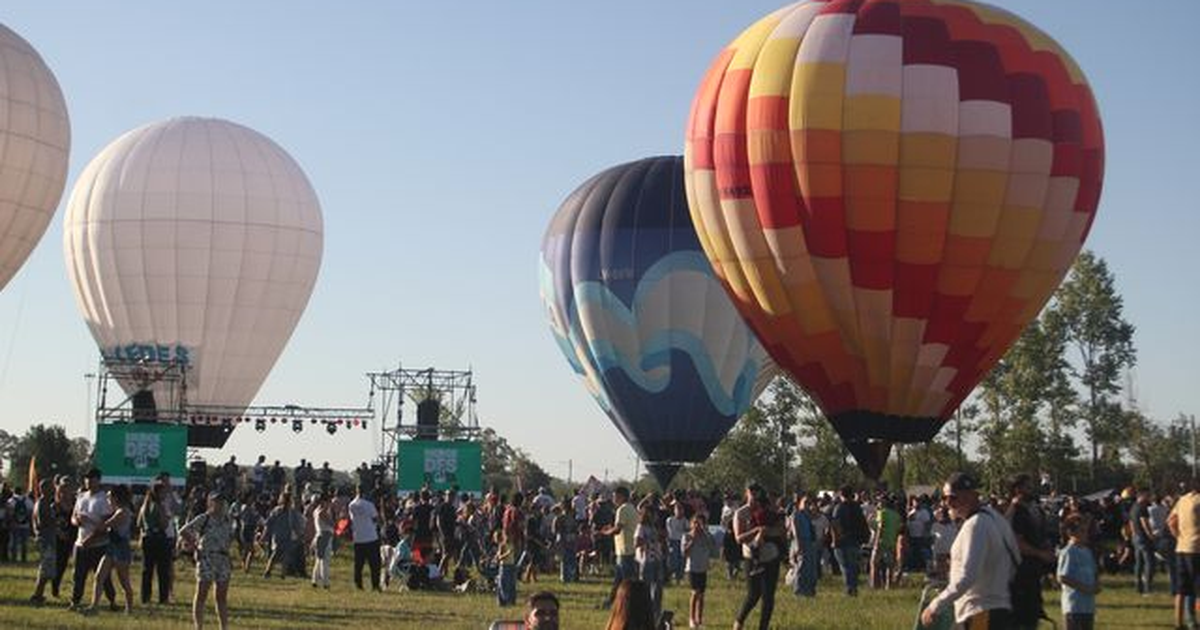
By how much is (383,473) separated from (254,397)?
9668 mm

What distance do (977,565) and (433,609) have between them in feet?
34.2

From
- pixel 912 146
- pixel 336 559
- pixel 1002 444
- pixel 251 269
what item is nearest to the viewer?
pixel 912 146

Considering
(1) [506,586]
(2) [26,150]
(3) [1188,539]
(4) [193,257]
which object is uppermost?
(2) [26,150]

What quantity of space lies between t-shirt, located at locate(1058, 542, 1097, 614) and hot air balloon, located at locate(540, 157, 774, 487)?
2846cm

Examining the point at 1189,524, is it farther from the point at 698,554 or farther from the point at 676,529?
the point at 676,529

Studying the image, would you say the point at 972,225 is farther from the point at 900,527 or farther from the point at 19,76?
the point at 19,76

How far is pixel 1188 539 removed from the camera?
17.2m

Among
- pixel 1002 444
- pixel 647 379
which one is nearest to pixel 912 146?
pixel 647 379

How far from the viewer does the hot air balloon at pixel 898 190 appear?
2973 cm

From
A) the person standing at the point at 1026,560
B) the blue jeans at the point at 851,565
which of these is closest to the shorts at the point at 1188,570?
the person standing at the point at 1026,560

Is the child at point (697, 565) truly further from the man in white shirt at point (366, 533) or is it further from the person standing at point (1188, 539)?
the man in white shirt at point (366, 533)

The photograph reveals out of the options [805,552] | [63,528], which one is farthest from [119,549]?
[805,552]

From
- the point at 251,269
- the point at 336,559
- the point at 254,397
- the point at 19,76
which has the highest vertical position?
the point at 19,76

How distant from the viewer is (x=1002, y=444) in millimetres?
63906
